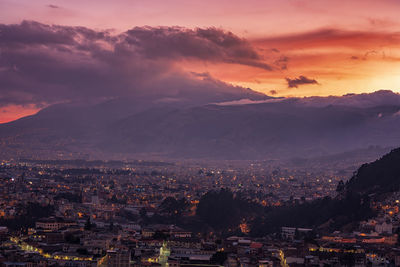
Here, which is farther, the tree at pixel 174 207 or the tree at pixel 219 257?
the tree at pixel 174 207

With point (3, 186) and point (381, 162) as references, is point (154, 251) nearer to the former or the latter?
point (381, 162)

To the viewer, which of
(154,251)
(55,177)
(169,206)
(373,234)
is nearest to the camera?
(154,251)

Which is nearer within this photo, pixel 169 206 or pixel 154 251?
pixel 154 251

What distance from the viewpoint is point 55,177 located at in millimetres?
180125

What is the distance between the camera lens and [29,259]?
62500 millimetres

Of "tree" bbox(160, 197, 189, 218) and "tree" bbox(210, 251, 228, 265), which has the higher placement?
"tree" bbox(160, 197, 189, 218)

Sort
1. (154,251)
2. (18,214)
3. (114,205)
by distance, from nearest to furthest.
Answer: (154,251) → (18,214) → (114,205)

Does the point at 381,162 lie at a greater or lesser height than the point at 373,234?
greater

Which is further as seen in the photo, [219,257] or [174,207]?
[174,207]

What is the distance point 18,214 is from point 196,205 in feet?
82.8

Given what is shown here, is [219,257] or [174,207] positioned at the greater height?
[174,207]

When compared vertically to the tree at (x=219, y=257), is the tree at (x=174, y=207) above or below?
above

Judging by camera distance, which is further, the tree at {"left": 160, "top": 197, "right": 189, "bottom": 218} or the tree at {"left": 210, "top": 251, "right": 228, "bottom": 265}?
the tree at {"left": 160, "top": 197, "right": 189, "bottom": 218}

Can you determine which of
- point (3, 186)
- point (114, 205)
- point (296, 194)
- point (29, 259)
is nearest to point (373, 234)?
point (29, 259)
